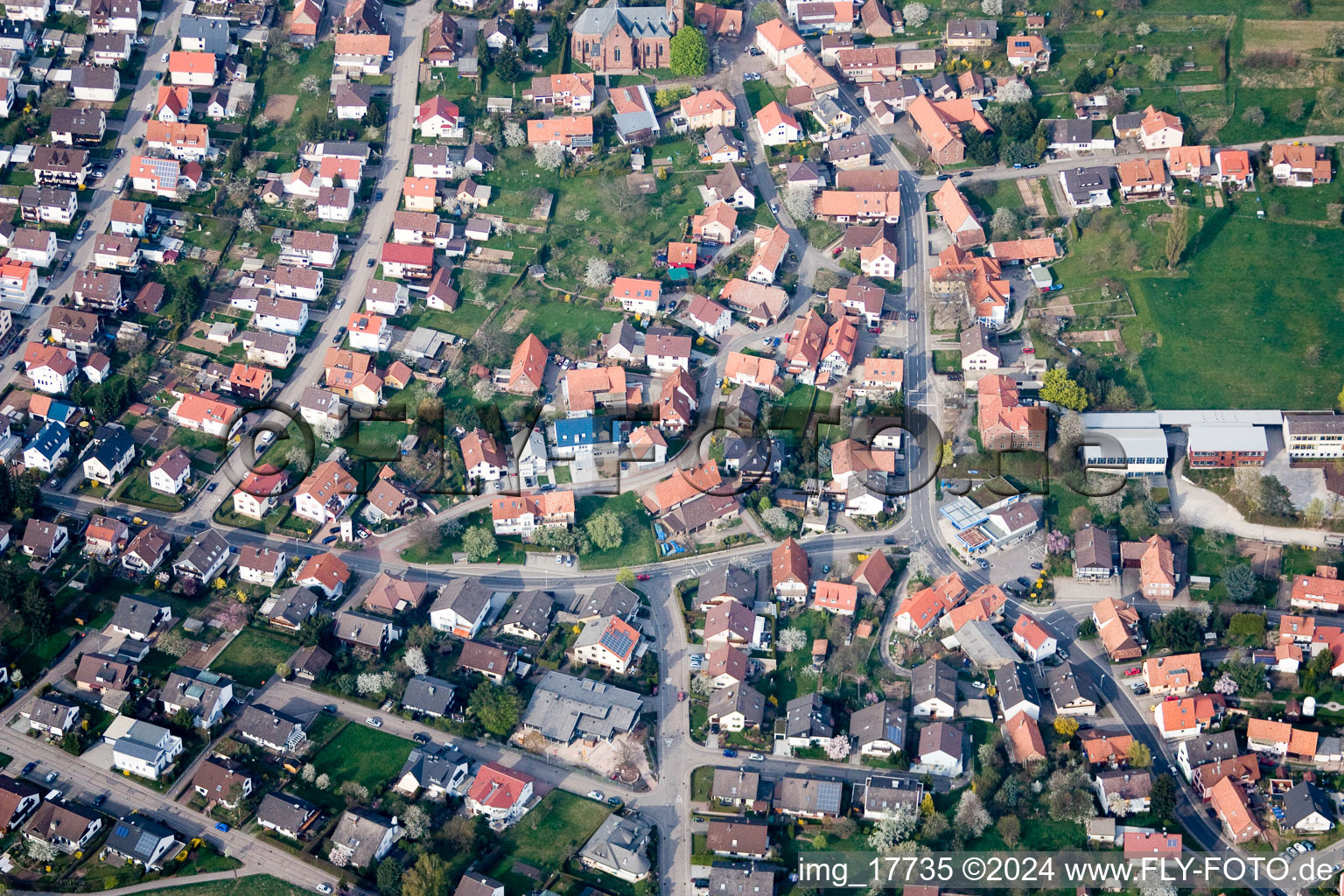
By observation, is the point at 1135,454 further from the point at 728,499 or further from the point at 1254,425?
the point at 728,499

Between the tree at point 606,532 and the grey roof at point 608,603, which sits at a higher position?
the tree at point 606,532

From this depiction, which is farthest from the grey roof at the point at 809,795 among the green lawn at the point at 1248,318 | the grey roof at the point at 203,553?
the grey roof at the point at 203,553

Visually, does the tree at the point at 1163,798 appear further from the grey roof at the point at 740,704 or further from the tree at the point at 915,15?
the tree at the point at 915,15

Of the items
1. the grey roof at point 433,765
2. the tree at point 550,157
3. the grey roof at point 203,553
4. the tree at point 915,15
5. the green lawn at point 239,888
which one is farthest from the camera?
the tree at point 915,15

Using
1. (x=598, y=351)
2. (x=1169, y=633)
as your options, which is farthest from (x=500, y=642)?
(x=1169, y=633)

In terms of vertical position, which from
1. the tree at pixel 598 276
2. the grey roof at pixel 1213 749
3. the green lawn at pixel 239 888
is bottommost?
the green lawn at pixel 239 888

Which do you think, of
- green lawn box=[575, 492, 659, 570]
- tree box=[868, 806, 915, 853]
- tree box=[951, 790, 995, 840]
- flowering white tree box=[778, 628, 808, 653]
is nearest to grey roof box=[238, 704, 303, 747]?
green lawn box=[575, 492, 659, 570]
